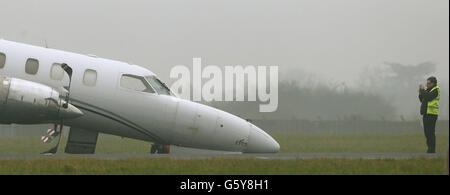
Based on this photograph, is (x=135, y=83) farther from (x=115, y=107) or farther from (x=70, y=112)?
(x=70, y=112)

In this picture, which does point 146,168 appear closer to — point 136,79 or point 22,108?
point 22,108

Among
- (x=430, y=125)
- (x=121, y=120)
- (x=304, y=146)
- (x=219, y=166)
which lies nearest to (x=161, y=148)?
(x=121, y=120)

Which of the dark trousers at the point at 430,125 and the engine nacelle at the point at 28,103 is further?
the dark trousers at the point at 430,125

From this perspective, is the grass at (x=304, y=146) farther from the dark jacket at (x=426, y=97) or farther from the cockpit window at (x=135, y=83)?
the cockpit window at (x=135, y=83)

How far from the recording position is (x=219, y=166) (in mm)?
15711

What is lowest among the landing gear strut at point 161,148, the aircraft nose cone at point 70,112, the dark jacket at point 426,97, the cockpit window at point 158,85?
the landing gear strut at point 161,148

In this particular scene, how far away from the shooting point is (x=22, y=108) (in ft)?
62.0

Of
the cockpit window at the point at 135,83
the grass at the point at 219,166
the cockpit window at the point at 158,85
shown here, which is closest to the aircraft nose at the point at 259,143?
the cockpit window at the point at 158,85

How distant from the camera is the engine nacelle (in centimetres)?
1878

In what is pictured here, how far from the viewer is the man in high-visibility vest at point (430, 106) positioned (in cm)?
2164

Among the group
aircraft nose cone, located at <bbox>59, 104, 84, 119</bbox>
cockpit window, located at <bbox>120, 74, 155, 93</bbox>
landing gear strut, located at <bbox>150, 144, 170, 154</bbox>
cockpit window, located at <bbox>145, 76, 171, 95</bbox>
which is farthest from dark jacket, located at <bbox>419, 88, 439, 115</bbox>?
aircraft nose cone, located at <bbox>59, 104, 84, 119</bbox>

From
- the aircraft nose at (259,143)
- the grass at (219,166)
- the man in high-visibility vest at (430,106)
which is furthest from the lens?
the aircraft nose at (259,143)
